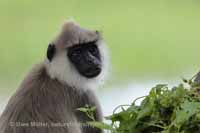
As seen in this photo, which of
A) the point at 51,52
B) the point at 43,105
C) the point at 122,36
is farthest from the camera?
the point at 122,36

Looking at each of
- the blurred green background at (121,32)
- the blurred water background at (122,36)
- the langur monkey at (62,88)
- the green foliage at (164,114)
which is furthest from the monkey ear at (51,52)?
the blurred green background at (121,32)

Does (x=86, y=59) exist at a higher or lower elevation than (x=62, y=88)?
higher

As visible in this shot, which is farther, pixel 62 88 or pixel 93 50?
pixel 93 50

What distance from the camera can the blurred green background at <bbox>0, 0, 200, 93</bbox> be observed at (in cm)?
493

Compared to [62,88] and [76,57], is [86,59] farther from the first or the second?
[62,88]

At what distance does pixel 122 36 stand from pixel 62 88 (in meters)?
3.02

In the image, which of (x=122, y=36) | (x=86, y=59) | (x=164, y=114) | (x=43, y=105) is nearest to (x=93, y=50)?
(x=86, y=59)

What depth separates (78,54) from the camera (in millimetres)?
2680

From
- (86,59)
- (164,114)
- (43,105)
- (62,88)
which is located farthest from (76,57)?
(164,114)

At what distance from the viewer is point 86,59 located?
2648 millimetres

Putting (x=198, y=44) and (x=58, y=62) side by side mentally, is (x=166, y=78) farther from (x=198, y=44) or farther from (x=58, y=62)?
(x=58, y=62)

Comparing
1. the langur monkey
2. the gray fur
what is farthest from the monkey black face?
the gray fur

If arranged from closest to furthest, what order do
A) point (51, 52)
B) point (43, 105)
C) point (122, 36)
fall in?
point (43, 105) < point (51, 52) < point (122, 36)

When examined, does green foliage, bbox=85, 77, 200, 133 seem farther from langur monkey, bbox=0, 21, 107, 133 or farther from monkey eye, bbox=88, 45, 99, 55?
monkey eye, bbox=88, 45, 99, 55
